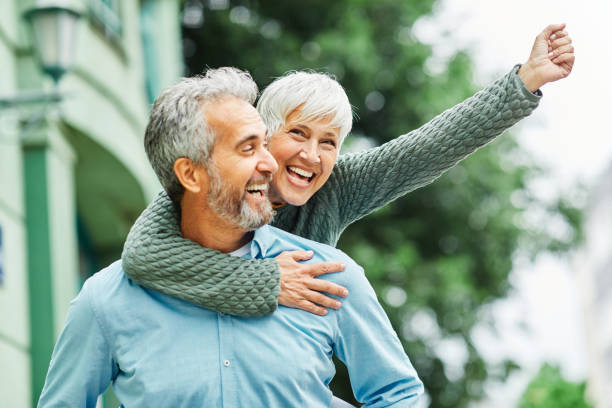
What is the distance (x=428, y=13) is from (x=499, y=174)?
88.2 inches

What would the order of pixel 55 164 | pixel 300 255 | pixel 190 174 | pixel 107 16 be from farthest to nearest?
pixel 107 16 → pixel 55 164 → pixel 300 255 → pixel 190 174

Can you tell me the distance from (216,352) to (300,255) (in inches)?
13.6

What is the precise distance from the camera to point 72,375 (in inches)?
98.7

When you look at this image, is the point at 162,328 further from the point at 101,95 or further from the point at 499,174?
the point at 499,174

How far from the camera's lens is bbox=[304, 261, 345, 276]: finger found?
2.58 metres

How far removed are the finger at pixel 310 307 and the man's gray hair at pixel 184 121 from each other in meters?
0.38

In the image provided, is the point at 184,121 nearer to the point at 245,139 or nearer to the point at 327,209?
the point at 245,139

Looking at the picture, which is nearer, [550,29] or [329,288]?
[329,288]

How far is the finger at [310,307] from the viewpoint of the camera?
2.52 m

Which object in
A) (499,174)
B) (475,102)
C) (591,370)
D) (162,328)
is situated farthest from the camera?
(591,370)

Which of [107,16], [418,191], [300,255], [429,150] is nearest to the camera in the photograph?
[300,255]

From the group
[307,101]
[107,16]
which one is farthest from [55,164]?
[307,101]

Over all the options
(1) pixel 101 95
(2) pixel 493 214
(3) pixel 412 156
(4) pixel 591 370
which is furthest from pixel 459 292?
(4) pixel 591 370

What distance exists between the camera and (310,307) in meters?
2.53
